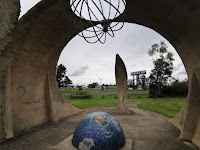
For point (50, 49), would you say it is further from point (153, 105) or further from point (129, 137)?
point (153, 105)

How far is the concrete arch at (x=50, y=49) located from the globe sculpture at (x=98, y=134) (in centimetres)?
336

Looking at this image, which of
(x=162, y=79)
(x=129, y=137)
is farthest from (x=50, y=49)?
(x=162, y=79)

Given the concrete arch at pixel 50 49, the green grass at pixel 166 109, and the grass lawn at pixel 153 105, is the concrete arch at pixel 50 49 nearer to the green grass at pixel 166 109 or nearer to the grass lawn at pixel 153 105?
the green grass at pixel 166 109

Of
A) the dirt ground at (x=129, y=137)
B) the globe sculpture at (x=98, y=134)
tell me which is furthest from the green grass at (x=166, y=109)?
the globe sculpture at (x=98, y=134)

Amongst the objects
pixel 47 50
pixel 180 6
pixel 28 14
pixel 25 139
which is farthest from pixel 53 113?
pixel 180 6

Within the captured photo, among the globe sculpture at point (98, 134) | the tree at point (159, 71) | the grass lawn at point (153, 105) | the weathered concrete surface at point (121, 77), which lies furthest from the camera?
the tree at point (159, 71)

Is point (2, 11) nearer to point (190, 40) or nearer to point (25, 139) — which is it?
point (25, 139)

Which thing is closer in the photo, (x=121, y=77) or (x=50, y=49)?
(x=50, y=49)

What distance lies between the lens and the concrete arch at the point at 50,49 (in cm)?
559

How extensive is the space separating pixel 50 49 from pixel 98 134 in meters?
6.41

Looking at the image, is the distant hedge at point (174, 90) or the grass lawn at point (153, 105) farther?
the distant hedge at point (174, 90)

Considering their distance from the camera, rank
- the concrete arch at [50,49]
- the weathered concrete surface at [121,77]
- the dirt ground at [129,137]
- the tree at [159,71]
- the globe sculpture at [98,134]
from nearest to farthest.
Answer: the globe sculpture at [98,134]
the dirt ground at [129,137]
the concrete arch at [50,49]
the weathered concrete surface at [121,77]
the tree at [159,71]

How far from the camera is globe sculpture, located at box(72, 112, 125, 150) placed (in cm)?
412

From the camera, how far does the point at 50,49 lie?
8.64 meters
